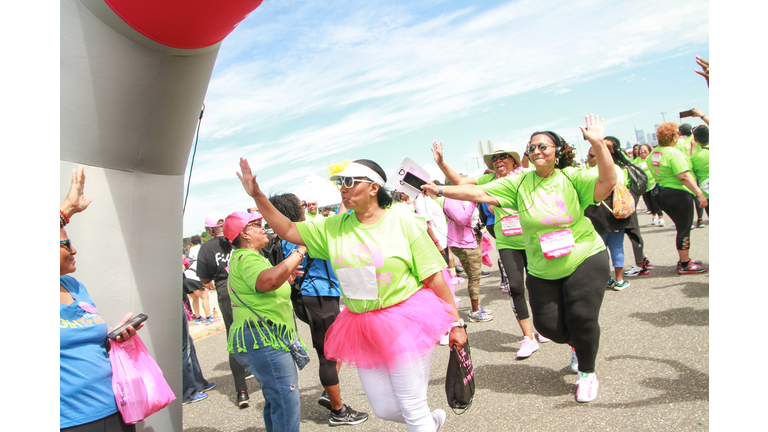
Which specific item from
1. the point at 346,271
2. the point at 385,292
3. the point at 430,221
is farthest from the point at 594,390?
the point at 430,221

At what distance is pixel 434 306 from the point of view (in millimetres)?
2811

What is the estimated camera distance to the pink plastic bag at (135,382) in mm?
2332

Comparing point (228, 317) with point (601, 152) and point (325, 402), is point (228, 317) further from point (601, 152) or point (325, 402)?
point (601, 152)

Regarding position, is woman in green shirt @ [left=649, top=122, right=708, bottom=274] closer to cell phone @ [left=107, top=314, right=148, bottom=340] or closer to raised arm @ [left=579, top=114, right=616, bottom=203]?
raised arm @ [left=579, top=114, right=616, bottom=203]

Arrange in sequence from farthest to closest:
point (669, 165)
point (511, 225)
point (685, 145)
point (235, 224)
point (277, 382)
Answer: point (685, 145) → point (669, 165) → point (511, 225) → point (235, 224) → point (277, 382)

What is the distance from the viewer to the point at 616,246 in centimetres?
705

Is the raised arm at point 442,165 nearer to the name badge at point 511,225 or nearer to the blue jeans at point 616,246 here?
the name badge at point 511,225

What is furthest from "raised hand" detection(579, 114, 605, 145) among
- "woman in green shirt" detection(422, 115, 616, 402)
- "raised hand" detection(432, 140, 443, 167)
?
"raised hand" detection(432, 140, 443, 167)

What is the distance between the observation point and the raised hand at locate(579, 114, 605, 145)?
3.17 metres

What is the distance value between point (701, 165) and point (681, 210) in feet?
2.58

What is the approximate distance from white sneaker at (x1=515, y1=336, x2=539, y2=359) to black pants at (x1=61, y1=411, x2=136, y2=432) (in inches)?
141

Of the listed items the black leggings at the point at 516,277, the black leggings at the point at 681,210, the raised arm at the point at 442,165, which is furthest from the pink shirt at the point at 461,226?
the black leggings at the point at 681,210

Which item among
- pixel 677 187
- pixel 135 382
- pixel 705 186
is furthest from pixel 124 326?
pixel 705 186

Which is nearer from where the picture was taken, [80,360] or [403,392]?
[80,360]
